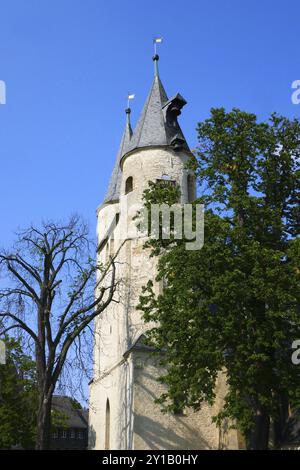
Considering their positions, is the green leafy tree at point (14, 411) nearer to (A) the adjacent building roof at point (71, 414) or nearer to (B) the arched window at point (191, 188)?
(B) the arched window at point (191, 188)

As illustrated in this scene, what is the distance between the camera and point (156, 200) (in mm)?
19109

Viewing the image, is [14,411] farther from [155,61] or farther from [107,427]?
[155,61]

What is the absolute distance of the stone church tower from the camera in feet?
73.1

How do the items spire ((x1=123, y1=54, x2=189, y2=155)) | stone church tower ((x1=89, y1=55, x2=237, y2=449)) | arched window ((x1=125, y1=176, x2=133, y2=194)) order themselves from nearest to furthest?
1. stone church tower ((x1=89, y1=55, x2=237, y2=449))
2. spire ((x1=123, y1=54, x2=189, y2=155))
3. arched window ((x1=125, y1=176, x2=133, y2=194))

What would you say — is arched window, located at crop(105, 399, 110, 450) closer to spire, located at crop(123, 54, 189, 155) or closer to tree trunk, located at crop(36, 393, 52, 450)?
tree trunk, located at crop(36, 393, 52, 450)

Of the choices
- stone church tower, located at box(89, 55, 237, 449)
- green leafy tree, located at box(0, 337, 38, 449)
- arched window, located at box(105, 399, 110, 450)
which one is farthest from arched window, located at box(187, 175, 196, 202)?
green leafy tree, located at box(0, 337, 38, 449)

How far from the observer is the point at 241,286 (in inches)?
656

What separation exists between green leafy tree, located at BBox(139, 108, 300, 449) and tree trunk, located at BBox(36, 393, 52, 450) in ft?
11.5

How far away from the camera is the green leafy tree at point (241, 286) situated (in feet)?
54.1

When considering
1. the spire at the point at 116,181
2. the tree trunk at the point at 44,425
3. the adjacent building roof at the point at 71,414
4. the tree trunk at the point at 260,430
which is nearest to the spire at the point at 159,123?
the spire at the point at 116,181

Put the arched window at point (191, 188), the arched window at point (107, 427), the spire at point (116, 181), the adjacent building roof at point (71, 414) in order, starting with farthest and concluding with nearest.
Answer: the adjacent building roof at point (71, 414) → the spire at point (116, 181) → the arched window at point (191, 188) → the arched window at point (107, 427)

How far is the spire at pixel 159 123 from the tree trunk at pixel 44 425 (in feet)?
43.5

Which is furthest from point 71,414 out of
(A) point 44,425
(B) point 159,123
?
(A) point 44,425

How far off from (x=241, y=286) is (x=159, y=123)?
44.6ft
